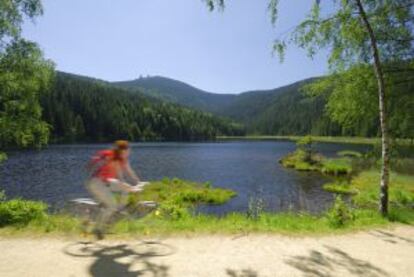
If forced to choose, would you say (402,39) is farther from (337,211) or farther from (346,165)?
(346,165)

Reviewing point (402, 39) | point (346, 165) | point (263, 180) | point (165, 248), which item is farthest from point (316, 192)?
point (165, 248)

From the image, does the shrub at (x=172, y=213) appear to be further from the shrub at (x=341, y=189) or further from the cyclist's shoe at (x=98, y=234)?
the shrub at (x=341, y=189)

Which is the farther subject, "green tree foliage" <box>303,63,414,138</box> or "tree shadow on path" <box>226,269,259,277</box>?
"green tree foliage" <box>303,63,414,138</box>

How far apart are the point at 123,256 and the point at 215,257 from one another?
2438 mm

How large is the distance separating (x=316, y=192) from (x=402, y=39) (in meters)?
27.8

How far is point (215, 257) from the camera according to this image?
31.1 ft

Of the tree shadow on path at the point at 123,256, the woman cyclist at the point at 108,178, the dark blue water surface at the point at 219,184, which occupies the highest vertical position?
the woman cyclist at the point at 108,178

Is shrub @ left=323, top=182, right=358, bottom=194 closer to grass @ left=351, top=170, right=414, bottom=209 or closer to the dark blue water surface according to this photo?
grass @ left=351, top=170, right=414, bottom=209

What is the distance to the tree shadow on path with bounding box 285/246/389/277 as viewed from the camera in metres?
8.62

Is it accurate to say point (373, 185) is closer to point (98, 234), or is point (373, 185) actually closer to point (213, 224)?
point (213, 224)

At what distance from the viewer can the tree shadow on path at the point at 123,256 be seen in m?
8.29

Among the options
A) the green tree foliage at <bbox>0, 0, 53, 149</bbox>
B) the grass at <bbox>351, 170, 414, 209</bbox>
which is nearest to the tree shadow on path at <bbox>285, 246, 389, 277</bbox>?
the green tree foliage at <bbox>0, 0, 53, 149</bbox>

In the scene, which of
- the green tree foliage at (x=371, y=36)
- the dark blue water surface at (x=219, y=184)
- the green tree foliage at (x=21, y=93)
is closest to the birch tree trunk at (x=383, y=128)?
the green tree foliage at (x=371, y=36)

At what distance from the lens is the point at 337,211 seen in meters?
13.4
